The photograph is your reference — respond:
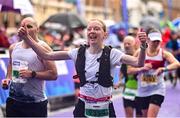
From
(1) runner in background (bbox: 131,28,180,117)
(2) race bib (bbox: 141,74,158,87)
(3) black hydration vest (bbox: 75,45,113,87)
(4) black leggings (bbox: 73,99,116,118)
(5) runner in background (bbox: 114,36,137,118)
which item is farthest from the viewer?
(5) runner in background (bbox: 114,36,137,118)

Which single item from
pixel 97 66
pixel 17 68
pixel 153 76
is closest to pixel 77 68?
pixel 97 66

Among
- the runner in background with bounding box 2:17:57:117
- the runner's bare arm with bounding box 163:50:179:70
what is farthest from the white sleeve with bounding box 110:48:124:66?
the runner's bare arm with bounding box 163:50:179:70

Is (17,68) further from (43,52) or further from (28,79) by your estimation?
(43,52)

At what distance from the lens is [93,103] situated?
5.73 metres

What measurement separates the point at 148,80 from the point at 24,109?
2.73 m

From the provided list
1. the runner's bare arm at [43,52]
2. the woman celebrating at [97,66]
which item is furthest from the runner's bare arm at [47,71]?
the woman celebrating at [97,66]

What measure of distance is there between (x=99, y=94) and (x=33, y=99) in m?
0.91

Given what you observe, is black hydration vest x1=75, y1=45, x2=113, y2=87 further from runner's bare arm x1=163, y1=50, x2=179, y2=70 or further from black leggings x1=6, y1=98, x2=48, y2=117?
runner's bare arm x1=163, y1=50, x2=179, y2=70

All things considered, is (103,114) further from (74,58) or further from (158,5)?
(158,5)

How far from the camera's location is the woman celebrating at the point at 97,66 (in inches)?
222

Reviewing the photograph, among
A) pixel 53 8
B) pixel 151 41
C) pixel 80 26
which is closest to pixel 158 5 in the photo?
pixel 53 8

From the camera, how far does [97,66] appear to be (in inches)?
222

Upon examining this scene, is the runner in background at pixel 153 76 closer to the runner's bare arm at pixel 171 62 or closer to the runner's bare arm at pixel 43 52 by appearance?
the runner's bare arm at pixel 171 62

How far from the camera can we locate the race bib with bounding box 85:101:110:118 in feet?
18.7
